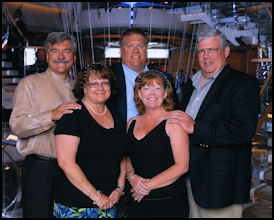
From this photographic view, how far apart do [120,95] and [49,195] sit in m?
0.87

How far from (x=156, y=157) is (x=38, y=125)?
30.7 inches

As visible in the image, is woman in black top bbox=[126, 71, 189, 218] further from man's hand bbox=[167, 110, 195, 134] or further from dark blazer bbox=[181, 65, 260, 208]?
dark blazer bbox=[181, 65, 260, 208]

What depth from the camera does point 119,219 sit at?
6.57 ft

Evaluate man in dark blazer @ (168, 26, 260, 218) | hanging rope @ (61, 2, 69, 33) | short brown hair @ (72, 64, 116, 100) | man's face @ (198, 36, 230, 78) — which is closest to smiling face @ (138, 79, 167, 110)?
man in dark blazer @ (168, 26, 260, 218)

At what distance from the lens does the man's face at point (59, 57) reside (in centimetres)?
219

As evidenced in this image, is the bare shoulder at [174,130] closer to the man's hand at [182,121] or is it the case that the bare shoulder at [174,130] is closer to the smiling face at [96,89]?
the man's hand at [182,121]

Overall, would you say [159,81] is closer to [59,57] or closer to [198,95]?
[198,95]

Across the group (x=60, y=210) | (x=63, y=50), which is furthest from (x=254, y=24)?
(x=60, y=210)

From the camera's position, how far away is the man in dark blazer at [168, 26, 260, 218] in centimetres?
186

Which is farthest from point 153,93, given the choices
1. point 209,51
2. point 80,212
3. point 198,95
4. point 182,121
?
point 80,212

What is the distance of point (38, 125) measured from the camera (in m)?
2.04

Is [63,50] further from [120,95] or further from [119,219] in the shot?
[119,219]

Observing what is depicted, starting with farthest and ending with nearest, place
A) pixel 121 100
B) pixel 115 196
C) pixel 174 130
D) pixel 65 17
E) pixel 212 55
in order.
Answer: pixel 65 17
pixel 121 100
pixel 212 55
pixel 115 196
pixel 174 130

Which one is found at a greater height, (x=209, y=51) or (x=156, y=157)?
(x=209, y=51)
